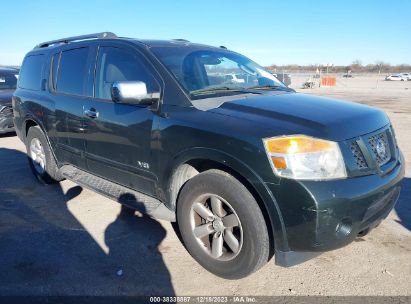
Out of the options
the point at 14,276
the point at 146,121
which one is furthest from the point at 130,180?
the point at 14,276

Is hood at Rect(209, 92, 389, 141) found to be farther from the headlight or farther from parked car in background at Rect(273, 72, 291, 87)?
parked car in background at Rect(273, 72, 291, 87)

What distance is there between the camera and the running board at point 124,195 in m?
3.21

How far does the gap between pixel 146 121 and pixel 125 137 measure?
0.35 meters

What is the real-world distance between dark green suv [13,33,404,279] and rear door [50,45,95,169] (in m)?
0.02

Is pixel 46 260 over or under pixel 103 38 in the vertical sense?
under

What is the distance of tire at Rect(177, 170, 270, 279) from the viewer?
99.4 inches

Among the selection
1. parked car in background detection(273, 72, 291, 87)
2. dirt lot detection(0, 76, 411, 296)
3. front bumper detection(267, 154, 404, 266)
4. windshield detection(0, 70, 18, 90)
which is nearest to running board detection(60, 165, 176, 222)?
dirt lot detection(0, 76, 411, 296)

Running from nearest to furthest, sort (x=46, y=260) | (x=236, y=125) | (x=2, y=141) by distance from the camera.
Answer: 1. (x=236, y=125)
2. (x=46, y=260)
3. (x=2, y=141)

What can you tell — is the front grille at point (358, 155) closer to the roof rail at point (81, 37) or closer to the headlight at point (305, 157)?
the headlight at point (305, 157)

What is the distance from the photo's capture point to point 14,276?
9.42 ft

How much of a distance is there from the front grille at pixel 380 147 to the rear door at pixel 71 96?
112 inches

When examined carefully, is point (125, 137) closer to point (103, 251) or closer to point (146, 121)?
point (146, 121)

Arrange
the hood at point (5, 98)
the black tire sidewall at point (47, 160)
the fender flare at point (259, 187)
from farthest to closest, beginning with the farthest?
the hood at point (5, 98) < the black tire sidewall at point (47, 160) < the fender flare at point (259, 187)

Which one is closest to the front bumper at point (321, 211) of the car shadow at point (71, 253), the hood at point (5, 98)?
the car shadow at point (71, 253)
